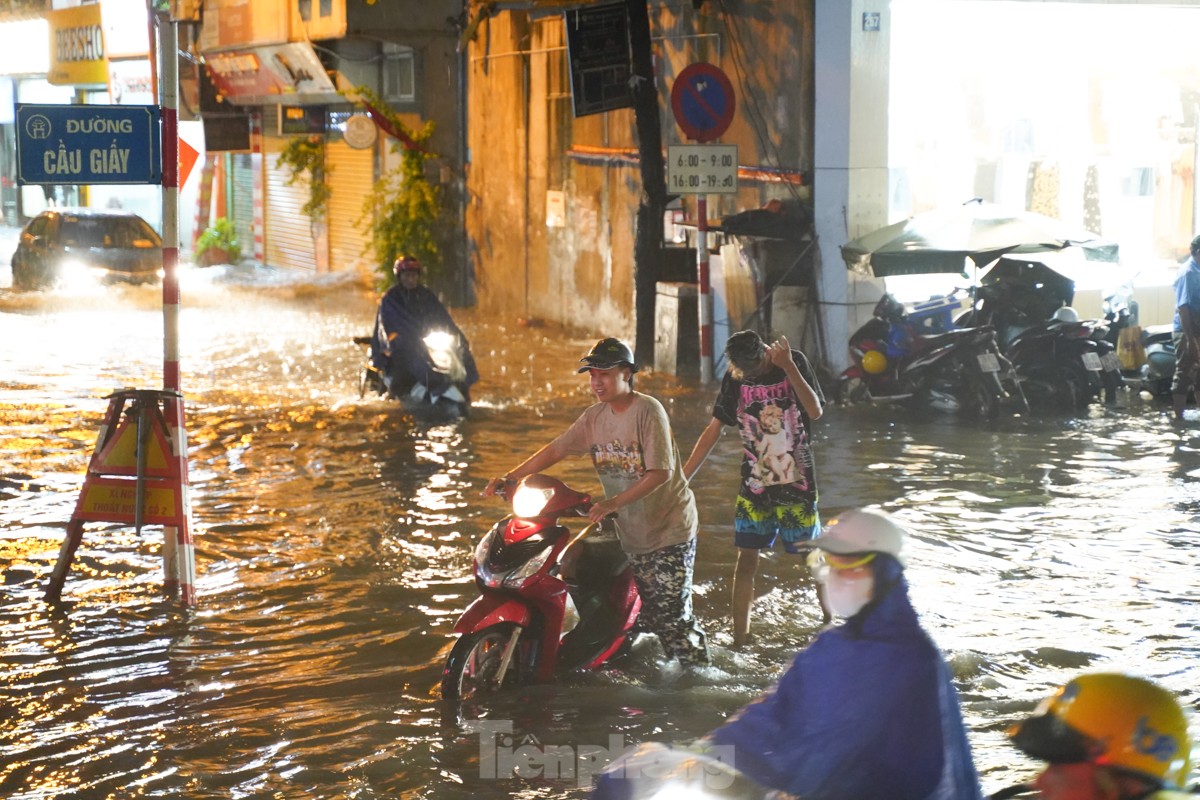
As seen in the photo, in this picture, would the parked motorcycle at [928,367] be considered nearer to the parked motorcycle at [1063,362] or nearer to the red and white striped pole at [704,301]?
the parked motorcycle at [1063,362]

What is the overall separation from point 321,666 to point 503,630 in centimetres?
118

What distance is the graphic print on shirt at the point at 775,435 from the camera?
6855mm

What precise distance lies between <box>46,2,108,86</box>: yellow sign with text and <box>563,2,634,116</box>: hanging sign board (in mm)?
24397

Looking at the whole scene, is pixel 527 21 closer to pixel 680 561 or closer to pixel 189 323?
pixel 189 323

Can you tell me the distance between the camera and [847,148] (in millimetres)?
14586

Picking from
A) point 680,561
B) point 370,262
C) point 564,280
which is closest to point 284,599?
point 680,561

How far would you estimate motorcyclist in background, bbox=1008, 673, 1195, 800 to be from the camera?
268 cm

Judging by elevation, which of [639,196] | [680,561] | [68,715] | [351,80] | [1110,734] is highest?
[351,80]

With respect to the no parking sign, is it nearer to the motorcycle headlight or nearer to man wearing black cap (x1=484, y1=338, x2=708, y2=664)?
the motorcycle headlight

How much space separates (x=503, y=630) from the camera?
20.1ft

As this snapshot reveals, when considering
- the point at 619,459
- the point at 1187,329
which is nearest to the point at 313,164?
the point at 1187,329

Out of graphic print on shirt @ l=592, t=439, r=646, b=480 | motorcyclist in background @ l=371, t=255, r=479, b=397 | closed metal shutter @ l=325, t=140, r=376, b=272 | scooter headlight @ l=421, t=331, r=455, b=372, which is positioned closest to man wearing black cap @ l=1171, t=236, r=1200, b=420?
motorcyclist in background @ l=371, t=255, r=479, b=397

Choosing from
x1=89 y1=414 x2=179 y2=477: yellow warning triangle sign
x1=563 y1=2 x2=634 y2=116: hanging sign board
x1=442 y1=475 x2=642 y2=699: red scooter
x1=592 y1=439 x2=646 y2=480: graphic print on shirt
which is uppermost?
x1=563 y1=2 x2=634 y2=116: hanging sign board

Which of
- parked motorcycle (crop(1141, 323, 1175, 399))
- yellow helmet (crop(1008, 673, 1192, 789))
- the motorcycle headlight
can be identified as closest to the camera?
yellow helmet (crop(1008, 673, 1192, 789))
